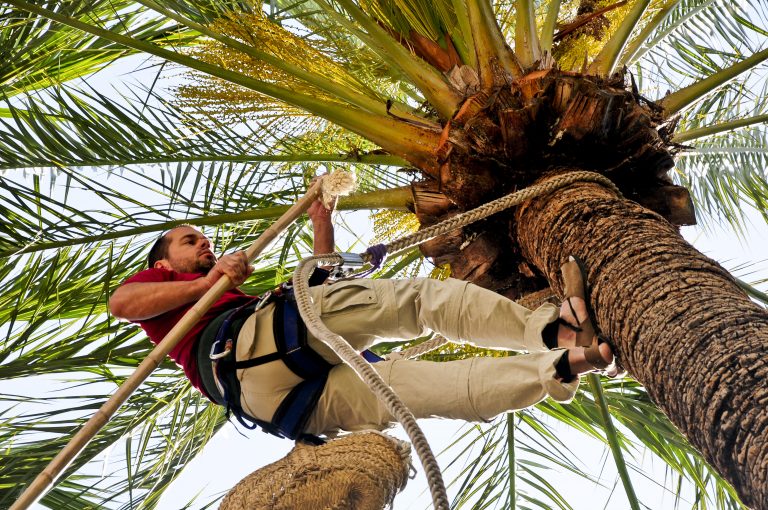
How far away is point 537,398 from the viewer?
2.67 m

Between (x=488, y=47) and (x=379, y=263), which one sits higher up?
(x=488, y=47)

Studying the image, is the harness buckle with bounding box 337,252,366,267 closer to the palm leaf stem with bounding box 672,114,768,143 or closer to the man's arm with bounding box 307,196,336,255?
the man's arm with bounding box 307,196,336,255

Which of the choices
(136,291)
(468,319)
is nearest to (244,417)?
(136,291)

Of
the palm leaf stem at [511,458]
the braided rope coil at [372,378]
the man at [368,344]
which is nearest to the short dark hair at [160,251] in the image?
the man at [368,344]

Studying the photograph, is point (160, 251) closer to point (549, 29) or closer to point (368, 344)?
point (368, 344)

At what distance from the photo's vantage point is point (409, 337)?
3041mm

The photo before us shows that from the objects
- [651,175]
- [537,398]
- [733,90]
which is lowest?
[537,398]

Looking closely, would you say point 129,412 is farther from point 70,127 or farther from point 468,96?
point 468,96

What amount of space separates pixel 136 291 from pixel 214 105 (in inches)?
45.7

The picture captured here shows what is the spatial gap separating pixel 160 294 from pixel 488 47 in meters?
1.53

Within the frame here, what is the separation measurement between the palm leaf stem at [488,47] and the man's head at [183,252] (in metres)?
1.27

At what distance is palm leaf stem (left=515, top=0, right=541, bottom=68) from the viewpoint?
3.51 m

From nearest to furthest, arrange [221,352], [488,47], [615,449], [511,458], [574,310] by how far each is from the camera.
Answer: [574,310] → [221,352] → [488,47] → [615,449] → [511,458]

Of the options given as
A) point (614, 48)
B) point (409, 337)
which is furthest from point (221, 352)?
point (614, 48)
